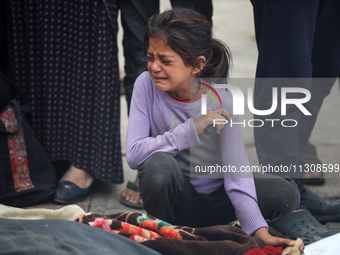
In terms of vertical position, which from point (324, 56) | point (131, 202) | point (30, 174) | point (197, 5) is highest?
point (197, 5)

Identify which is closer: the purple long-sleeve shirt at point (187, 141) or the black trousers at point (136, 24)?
the purple long-sleeve shirt at point (187, 141)

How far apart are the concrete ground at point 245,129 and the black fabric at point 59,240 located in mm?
966

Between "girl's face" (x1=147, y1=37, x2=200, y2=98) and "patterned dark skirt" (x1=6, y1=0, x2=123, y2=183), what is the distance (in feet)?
2.04

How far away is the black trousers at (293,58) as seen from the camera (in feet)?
7.45

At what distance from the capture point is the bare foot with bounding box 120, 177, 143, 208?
2.70 metres

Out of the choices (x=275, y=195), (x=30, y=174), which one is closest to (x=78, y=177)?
(x=30, y=174)

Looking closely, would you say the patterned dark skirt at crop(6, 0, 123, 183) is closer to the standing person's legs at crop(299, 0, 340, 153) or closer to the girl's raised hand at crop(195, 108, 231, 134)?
the girl's raised hand at crop(195, 108, 231, 134)

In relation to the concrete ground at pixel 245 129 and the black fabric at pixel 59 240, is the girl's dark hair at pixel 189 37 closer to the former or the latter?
the concrete ground at pixel 245 129

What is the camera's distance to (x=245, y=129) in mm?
3844

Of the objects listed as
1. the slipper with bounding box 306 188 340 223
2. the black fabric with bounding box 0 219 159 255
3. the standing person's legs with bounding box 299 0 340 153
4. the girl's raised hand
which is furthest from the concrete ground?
the black fabric with bounding box 0 219 159 255

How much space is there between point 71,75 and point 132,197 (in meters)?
0.66

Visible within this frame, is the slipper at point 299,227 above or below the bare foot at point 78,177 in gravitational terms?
below

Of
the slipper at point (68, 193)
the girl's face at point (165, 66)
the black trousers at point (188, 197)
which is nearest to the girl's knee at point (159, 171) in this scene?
the black trousers at point (188, 197)

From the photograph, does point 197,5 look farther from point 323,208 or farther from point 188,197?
point 323,208
